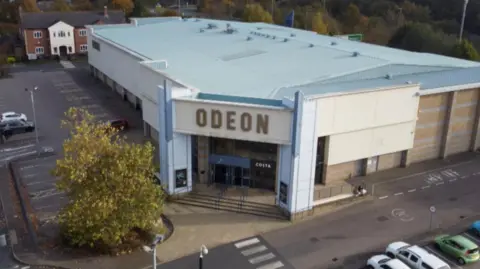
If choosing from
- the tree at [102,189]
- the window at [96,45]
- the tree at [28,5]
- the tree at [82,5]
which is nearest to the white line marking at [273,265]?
the tree at [102,189]

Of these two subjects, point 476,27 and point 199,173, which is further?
point 476,27

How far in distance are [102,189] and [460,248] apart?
19.0 m

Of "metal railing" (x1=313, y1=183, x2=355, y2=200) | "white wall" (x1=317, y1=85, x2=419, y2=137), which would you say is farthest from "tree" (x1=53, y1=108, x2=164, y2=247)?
"white wall" (x1=317, y1=85, x2=419, y2=137)

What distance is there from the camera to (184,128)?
31.2 meters

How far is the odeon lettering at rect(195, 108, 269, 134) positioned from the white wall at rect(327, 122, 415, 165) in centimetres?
568

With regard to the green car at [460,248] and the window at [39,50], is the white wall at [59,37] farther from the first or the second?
the green car at [460,248]

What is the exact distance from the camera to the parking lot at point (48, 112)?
107 feet

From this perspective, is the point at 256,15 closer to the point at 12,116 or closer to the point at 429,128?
the point at 12,116

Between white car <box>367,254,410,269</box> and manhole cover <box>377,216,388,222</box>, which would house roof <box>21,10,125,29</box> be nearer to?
manhole cover <box>377,216,388,222</box>

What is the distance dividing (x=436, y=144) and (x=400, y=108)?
653 cm

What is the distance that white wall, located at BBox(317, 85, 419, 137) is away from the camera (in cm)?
3100

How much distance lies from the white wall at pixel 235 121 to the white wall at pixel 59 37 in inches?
2273

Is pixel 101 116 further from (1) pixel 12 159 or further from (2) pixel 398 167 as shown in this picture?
(2) pixel 398 167

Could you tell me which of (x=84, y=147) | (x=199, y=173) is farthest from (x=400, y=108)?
(x=84, y=147)
